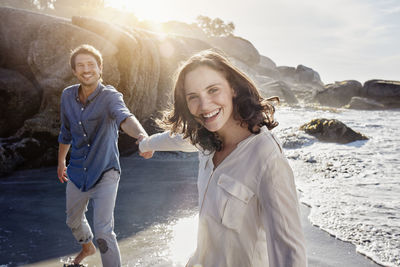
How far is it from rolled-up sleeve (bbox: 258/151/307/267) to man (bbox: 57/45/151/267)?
1919 millimetres

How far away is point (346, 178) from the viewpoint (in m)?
7.40

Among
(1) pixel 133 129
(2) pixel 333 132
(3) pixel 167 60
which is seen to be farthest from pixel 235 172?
(2) pixel 333 132

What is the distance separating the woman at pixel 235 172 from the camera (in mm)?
1227

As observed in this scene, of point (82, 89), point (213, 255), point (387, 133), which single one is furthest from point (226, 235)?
point (387, 133)

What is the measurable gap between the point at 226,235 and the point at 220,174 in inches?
11.1

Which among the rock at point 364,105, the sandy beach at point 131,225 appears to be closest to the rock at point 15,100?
the sandy beach at point 131,225

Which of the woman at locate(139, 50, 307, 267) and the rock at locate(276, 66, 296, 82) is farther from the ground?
the rock at locate(276, 66, 296, 82)

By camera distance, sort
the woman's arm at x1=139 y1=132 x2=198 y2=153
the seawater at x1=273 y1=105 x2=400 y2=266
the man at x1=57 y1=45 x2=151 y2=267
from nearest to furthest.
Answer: the woman's arm at x1=139 y1=132 x2=198 y2=153, the man at x1=57 y1=45 x2=151 y2=267, the seawater at x1=273 y1=105 x2=400 y2=266

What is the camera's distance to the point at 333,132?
11.9m

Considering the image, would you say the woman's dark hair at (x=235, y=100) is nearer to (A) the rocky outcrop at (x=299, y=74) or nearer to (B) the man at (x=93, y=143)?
(B) the man at (x=93, y=143)

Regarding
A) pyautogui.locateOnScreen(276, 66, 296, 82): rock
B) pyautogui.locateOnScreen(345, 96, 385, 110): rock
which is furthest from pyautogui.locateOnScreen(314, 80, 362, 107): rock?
pyautogui.locateOnScreen(276, 66, 296, 82): rock

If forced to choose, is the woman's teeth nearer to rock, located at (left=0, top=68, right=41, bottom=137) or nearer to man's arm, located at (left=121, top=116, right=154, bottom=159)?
man's arm, located at (left=121, top=116, right=154, bottom=159)

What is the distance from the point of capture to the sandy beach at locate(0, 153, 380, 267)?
11.8ft

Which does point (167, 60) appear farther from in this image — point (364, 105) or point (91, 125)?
point (364, 105)
